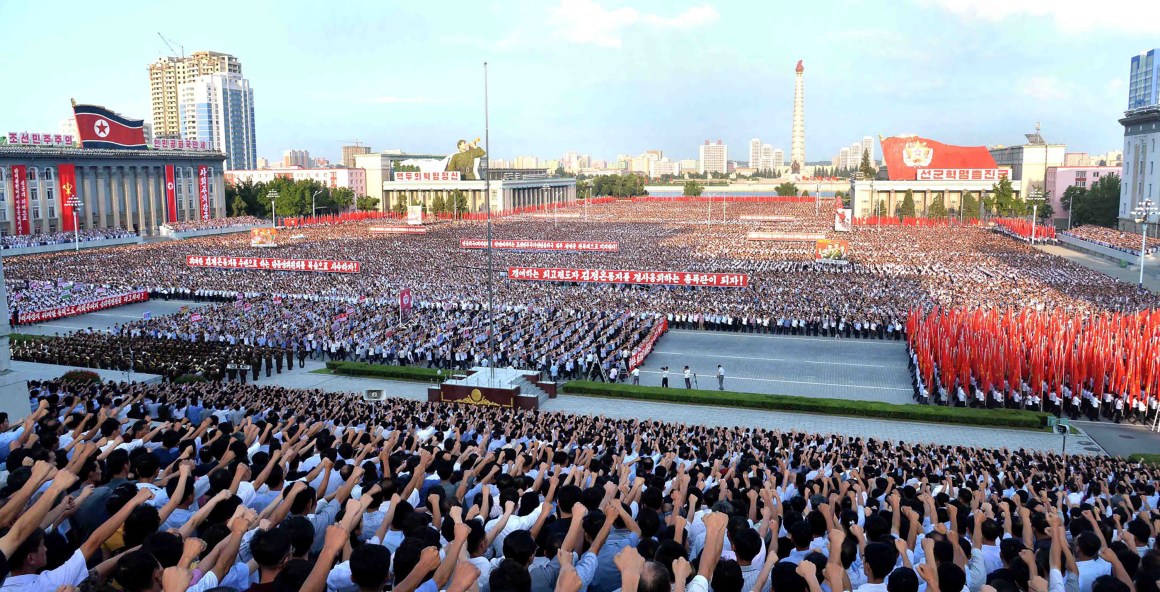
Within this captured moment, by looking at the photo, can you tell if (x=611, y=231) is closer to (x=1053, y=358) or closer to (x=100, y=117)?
(x=100, y=117)

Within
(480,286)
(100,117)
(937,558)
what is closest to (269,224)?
(100,117)

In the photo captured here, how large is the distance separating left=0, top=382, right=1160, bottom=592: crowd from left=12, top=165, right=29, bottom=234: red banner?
70.0m

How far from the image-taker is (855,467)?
1255 centimetres

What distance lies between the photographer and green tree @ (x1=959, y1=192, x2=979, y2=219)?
315 feet

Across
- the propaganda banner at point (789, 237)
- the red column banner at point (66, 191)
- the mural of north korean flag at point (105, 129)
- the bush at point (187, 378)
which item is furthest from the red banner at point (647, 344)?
the mural of north korean flag at point (105, 129)

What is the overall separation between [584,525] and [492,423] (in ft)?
31.2

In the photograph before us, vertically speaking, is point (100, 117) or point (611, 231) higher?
point (100, 117)

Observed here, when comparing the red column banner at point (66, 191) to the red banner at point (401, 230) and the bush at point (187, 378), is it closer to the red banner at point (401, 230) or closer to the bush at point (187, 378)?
the red banner at point (401, 230)

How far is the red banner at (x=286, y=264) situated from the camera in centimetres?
4734

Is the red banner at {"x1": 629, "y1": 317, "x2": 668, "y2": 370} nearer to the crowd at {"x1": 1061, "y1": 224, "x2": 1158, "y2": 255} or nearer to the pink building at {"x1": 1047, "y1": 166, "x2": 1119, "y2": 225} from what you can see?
the crowd at {"x1": 1061, "y1": 224, "x2": 1158, "y2": 255}

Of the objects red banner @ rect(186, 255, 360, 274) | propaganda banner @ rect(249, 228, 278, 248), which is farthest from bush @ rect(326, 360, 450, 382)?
propaganda banner @ rect(249, 228, 278, 248)

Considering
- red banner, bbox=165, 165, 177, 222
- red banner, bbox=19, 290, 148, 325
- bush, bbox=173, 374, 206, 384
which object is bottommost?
bush, bbox=173, 374, 206, 384

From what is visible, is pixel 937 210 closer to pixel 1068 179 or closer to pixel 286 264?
pixel 1068 179

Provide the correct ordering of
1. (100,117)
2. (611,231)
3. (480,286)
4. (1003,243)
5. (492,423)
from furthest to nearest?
(611,231) → (100,117) → (1003,243) → (480,286) → (492,423)
